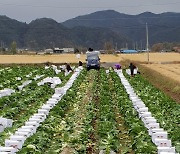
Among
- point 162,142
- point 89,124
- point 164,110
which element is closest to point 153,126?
point 162,142

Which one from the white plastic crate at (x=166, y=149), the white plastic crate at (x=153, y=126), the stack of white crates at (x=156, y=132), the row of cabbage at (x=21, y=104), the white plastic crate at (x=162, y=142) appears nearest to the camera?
the white plastic crate at (x=166, y=149)

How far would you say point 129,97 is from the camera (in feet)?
66.6

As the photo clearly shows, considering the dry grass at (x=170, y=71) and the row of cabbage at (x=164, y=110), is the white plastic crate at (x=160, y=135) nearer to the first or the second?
the row of cabbage at (x=164, y=110)

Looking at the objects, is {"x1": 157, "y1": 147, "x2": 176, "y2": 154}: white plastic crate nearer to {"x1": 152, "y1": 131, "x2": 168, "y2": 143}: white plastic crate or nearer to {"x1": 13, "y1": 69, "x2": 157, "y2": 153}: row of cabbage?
{"x1": 13, "y1": 69, "x2": 157, "y2": 153}: row of cabbage

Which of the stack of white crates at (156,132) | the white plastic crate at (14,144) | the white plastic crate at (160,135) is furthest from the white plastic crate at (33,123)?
the white plastic crate at (160,135)

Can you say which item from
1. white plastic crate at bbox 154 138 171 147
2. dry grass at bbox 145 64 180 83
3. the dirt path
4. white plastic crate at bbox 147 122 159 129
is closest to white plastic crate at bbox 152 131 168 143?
white plastic crate at bbox 154 138 171 147

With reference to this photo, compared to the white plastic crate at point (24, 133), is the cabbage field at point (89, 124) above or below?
below

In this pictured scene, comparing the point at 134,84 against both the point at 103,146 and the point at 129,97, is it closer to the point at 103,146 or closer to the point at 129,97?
the point at 129,97

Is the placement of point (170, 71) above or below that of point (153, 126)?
below

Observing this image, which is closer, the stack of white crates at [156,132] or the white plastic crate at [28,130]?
the stack of white crates at [156,132]

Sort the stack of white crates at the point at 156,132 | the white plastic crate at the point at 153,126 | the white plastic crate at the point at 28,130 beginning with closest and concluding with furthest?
the stack of white crates at the point at 156,132, the white plastic crate at the point at 28,130, the white plastic crate at the point at 153,126

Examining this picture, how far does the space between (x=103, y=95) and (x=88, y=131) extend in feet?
27.8

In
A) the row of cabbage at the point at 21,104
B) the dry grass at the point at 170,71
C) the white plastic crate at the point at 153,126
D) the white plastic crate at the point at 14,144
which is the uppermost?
the white plastic crate at the point at 14,144

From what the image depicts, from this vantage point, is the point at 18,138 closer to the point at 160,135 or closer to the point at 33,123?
the point at 33,123
